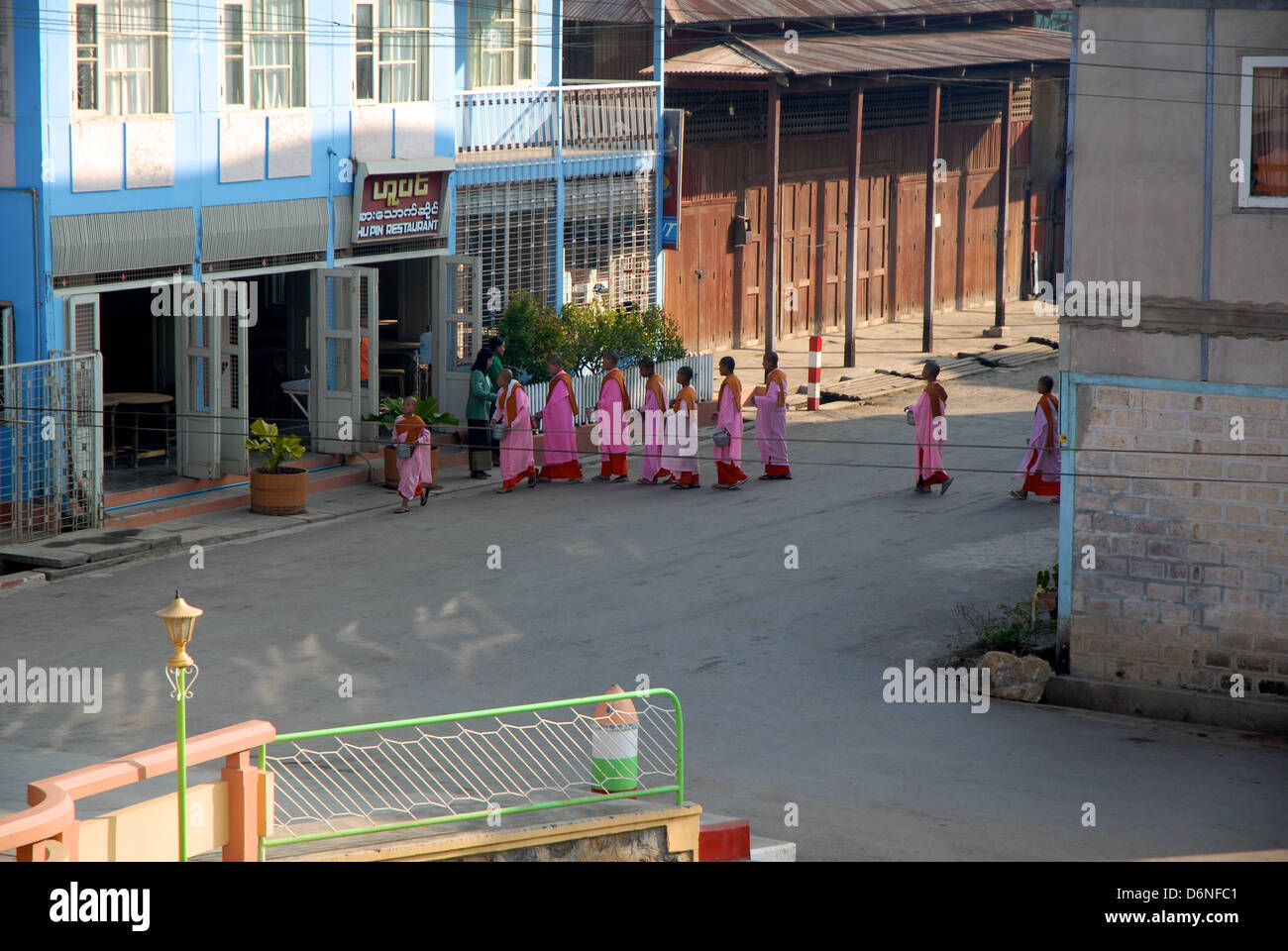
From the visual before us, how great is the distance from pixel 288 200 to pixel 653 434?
517cm

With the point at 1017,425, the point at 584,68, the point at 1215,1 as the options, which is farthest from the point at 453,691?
the point at 584,68

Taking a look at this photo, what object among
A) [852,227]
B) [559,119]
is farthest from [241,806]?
[852,227]

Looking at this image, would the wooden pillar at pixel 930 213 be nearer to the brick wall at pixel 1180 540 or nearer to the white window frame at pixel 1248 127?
the brick wall at pixel 1180 540

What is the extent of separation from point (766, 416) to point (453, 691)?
9.09 metres

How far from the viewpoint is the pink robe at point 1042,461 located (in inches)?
846

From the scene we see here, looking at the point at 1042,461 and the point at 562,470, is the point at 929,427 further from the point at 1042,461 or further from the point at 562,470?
the point at 562,470

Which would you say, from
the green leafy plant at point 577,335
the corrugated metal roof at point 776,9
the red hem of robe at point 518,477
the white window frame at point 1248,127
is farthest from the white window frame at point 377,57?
the white window frame at point 1248,127

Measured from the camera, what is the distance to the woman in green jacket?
75.8ft

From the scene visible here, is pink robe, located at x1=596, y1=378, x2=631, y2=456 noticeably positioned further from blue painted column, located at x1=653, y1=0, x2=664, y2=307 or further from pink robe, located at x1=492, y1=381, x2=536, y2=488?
blue painted column, located at x1=653, y1=0, x2=664, y2=307

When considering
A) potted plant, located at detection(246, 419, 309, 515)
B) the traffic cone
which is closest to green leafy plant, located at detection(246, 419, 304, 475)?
potted plant, located at detection(246, 419, 309, 515)

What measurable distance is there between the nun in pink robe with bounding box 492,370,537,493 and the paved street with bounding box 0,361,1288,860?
0.78 feet

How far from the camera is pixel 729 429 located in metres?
22.9

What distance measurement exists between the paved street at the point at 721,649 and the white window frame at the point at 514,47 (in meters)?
6.19

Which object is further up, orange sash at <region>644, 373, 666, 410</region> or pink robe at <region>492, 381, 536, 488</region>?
orange sash at <region>644, 373, 666, 410</region>
